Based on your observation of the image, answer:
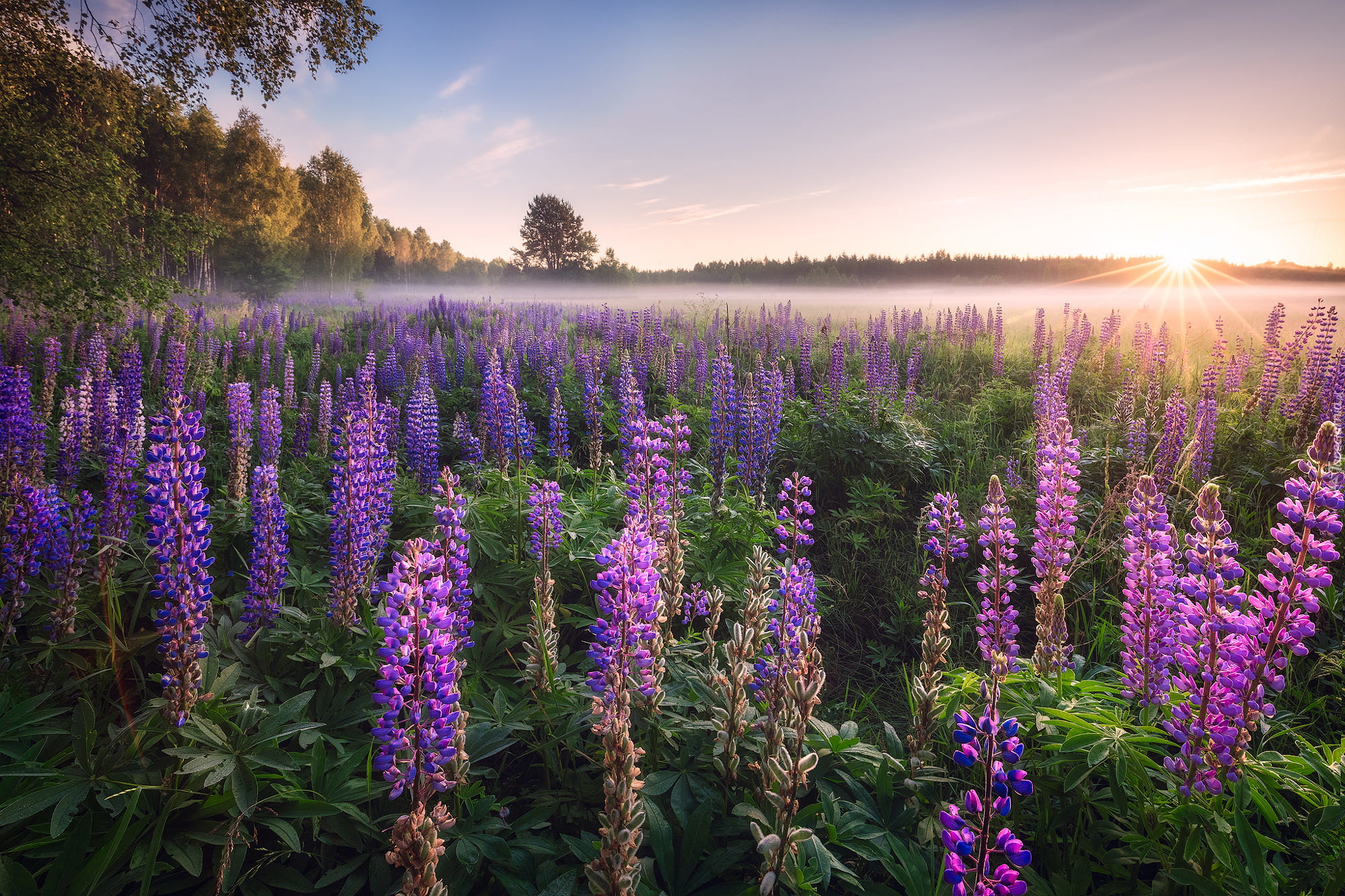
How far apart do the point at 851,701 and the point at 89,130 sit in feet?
47.7

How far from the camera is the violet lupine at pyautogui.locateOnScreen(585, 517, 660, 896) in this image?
1.32m

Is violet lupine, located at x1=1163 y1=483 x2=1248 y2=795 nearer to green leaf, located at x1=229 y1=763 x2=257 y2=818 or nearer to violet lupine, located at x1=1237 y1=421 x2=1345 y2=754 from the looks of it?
violet lupine, located at x1=1237 y1=421 x2=1345 y2=754

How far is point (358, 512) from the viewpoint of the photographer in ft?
10.0

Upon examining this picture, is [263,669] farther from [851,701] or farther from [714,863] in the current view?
[851,701]

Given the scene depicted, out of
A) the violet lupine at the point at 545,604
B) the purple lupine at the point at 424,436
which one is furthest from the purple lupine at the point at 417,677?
the purple lupine at the point at 424,436

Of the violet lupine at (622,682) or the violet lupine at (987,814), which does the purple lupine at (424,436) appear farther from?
the violet lupine at (987,814)

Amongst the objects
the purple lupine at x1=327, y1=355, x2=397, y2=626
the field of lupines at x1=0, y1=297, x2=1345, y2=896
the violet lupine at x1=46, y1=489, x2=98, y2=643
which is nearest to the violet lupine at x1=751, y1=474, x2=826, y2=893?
the field of lupines at x1=0, y1=297, x2=1345, y2=896

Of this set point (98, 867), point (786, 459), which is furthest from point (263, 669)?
point (786, 459)

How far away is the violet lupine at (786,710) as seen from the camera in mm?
1371

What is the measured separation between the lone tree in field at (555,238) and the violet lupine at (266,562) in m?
60.4

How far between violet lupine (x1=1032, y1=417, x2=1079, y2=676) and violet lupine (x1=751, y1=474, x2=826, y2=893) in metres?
0.99

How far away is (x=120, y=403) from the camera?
5.34 meters

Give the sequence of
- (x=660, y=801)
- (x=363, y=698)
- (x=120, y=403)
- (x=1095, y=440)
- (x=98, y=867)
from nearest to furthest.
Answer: (x=98, y=867) → (x=660, y=801) → (x=363, y=698) → (x=120, y=403) → (x=1095, y=440)

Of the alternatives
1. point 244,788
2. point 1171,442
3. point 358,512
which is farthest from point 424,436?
point 1171,442
